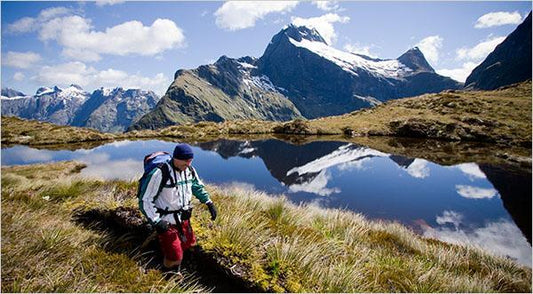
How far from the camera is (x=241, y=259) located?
22.2 feet

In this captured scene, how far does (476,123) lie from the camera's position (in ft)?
169

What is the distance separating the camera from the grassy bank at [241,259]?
229 inches

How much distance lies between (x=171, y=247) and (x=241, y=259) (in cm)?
155

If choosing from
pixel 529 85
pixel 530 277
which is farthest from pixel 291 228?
pixel 529 85

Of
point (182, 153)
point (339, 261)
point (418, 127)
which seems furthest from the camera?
point (418, 127)

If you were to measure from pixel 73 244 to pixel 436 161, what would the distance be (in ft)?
104

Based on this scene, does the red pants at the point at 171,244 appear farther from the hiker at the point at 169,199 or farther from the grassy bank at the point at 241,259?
the grassy bank at the point at 241,259

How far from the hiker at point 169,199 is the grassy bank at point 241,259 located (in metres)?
0.57

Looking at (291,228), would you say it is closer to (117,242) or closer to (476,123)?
(117,242)

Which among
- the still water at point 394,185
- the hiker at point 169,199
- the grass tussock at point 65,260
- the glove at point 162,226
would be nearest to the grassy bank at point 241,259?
the grass tussock at point 65,260

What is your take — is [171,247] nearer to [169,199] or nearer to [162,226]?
[162,226]

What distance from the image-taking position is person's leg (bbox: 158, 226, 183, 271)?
6453mm

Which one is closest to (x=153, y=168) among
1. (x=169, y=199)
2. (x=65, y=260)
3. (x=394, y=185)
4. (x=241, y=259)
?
(x=169, y=199)

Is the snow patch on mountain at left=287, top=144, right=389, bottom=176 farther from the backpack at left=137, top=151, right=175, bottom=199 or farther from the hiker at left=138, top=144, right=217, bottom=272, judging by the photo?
the backpack at left=137, top=151, right=175, bottom=199
